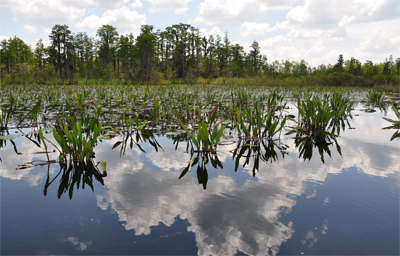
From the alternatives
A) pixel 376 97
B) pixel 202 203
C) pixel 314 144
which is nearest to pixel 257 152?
pixel 314 144

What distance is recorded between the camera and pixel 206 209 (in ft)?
6.13

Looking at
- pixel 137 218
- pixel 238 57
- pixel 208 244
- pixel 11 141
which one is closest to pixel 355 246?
pixel 208 244

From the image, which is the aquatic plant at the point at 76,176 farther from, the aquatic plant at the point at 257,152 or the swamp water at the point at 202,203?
the aquatic plant at the point at 257,152

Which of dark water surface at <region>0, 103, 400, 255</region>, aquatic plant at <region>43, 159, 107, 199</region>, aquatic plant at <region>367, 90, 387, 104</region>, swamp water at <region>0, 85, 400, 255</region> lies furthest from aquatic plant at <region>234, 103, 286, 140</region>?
aquatic plant at <region>367, 90, 387, 104</region>

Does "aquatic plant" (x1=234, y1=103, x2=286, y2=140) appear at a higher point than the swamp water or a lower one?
higher

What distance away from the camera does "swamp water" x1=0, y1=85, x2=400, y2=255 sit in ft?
4.83

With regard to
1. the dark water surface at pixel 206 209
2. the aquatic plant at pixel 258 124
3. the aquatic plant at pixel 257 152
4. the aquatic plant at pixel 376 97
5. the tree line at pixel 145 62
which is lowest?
the dark water surface at pixel 206 209

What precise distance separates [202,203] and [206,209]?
4.2 inches

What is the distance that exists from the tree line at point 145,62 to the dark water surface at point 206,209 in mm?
24271

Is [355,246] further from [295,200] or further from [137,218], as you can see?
[137,218]

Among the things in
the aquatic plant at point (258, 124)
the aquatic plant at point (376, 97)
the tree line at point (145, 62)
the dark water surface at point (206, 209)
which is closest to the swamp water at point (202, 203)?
the dark water surface at point (206, 209)

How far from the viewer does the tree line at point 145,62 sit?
97.1 ft

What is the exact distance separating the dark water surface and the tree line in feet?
79.6

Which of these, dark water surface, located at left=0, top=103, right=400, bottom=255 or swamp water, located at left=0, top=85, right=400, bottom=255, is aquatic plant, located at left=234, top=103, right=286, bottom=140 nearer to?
swamp water, located at left=0, top=85, right=400, bottom=255
